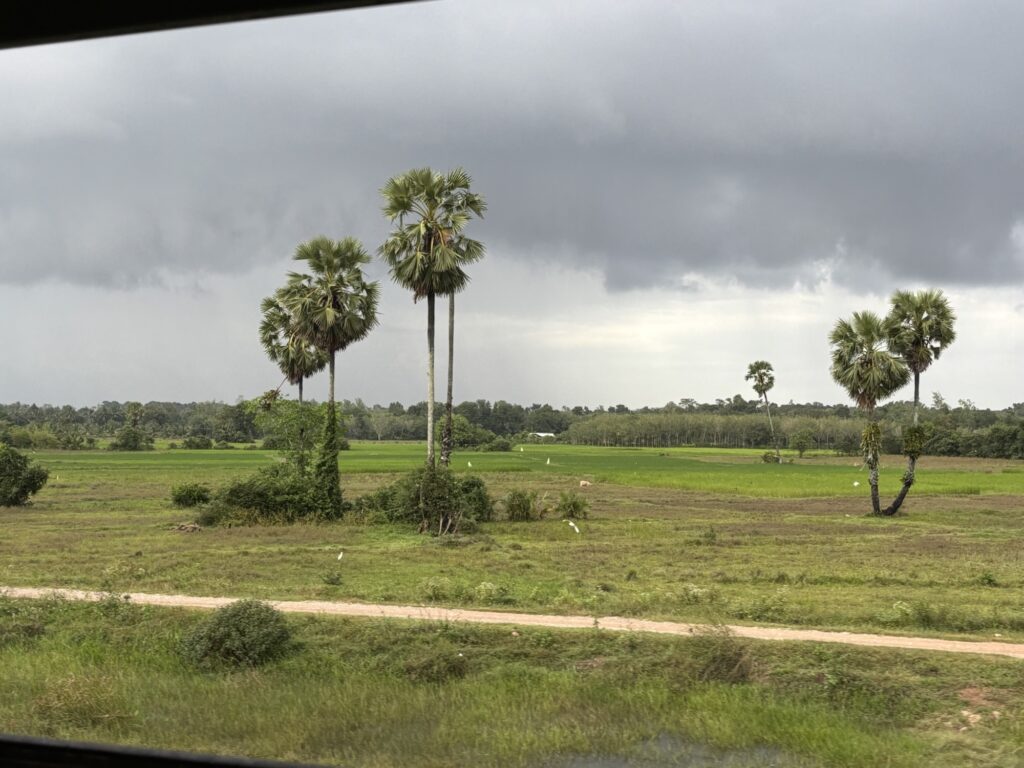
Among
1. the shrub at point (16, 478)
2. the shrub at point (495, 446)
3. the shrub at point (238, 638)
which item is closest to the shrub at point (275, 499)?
the shrub at point (16, 478)

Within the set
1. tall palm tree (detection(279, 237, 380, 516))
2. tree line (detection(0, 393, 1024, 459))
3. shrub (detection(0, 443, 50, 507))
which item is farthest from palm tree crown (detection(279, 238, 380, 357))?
tree line (detection(0, 393, 1024, 459))

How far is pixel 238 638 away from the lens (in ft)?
29.8

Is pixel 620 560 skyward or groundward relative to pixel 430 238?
groundward

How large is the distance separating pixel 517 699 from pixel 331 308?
2233 centimetres

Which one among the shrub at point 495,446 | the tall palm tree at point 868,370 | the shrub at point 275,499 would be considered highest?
the tall palm tree at point 868,370

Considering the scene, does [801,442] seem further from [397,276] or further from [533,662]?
[533,662]

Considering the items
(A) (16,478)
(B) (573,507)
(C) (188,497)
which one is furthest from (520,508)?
(A) (16,478)

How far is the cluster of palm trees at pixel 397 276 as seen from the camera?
26.5 meters

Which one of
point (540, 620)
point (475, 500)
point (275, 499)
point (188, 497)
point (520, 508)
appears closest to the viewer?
point (540, 620)

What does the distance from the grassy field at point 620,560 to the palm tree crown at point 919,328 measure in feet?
21.3

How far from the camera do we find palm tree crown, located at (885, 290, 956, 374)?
30734 millimetres

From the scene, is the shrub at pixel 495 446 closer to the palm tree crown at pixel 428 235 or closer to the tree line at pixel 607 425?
the tree line at pixel 607 425

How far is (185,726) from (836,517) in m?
29.3

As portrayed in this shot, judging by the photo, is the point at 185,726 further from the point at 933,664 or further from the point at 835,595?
the point at 835,595
